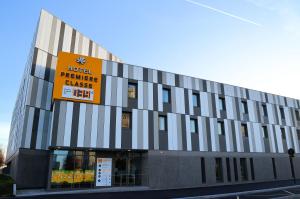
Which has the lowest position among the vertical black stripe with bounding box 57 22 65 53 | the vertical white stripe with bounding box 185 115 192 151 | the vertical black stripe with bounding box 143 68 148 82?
the vertical white stripe with bounding box 185 115 192 151

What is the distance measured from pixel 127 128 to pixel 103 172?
465 cm

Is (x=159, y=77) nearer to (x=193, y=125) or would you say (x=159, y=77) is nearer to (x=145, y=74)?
(x=145, y=74)

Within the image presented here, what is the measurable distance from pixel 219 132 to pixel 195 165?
17.9ft

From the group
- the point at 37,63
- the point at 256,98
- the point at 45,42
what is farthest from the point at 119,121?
the point at 256,98

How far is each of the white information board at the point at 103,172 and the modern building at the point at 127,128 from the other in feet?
0.29

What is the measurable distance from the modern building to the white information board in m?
0.09

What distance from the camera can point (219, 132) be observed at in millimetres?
27969

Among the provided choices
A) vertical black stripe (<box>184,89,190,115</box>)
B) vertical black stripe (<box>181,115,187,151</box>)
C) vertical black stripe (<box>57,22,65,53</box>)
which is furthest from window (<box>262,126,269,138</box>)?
vertical black stripe (<box>57,22,65,53</box>)

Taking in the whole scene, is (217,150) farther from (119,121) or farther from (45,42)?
(45,42)

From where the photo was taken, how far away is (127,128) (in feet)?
74.4

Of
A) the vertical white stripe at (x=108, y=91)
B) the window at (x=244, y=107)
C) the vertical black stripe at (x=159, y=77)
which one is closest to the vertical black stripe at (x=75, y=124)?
the vertical white stripe at (x=108, y=91)

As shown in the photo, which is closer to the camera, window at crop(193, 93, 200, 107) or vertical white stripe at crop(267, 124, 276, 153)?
window at crop(193, 93, 200, 107)

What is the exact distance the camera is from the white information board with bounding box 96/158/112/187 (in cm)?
2188

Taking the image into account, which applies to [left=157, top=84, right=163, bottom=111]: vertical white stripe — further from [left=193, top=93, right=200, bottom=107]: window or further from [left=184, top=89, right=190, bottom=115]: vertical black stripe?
[left=193, top=93, right=200, bottom=107]: window
